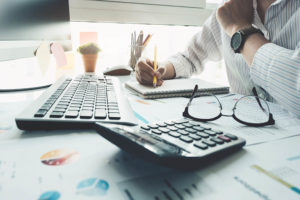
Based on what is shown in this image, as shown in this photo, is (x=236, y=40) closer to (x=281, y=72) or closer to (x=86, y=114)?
(x=281, y=72)

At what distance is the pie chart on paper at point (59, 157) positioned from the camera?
299 millimetres

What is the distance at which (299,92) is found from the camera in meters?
0.51

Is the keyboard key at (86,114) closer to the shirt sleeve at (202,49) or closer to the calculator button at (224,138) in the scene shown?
the calculator button at (224,138)

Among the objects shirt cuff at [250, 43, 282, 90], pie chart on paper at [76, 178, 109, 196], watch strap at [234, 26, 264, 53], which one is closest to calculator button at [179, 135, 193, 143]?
pie chart on paper at [76, 178, 109, 196]

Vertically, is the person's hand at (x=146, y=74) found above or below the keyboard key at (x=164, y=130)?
above

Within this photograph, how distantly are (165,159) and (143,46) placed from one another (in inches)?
33.5

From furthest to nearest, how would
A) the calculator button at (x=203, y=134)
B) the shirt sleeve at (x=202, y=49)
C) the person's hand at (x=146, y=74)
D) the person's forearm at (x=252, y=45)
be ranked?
the shirt sleeve at (x=202, y=49) → the person's hand at (x=146, y=74) → the person's forearm at (x=252, y=45) → the calculator button at (x=203, y=134)

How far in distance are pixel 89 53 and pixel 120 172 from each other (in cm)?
78

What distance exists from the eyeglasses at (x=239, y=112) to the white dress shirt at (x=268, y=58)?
54 mm

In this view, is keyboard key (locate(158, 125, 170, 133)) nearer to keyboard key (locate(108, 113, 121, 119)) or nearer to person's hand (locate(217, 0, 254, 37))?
keyboard key (locate(108, 113, 121, 119))

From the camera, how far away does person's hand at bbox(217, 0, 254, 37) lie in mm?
775

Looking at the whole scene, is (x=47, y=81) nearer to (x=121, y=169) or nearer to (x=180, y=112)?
(x=180, y=112)

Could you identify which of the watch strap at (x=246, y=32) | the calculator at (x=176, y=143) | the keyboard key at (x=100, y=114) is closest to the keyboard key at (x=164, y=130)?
the calculator at (x=176, y=143)

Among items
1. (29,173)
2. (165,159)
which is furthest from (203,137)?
(29,173)
